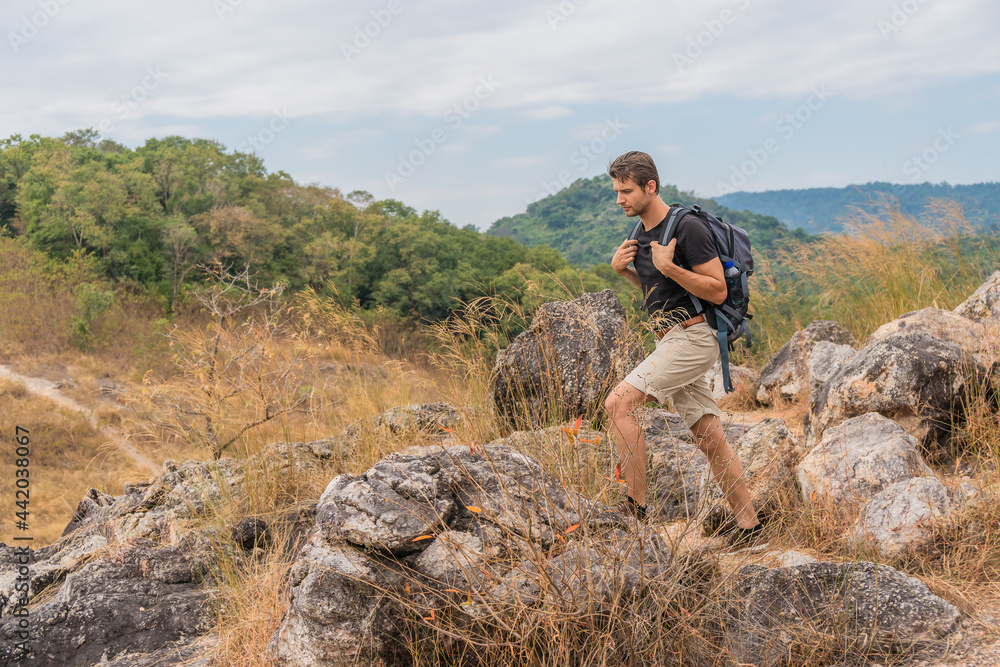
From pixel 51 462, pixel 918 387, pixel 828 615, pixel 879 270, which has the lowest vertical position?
pixel 51 462

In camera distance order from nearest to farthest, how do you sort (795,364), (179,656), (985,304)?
(179,656)
(985,304)
(795,364)

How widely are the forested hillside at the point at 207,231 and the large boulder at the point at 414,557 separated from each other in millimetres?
15740

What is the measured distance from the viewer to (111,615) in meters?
2.89

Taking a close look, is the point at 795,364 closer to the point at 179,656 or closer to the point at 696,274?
the point at 696,274

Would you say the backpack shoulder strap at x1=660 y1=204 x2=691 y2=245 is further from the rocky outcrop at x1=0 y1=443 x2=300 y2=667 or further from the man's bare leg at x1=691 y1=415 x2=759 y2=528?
the rocky outcrop at x1=0 y1=443 x2=300 y2=667

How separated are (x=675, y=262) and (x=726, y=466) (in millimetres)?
915

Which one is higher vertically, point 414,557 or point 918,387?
point 918,387

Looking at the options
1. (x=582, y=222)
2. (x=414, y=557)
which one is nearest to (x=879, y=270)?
(x=414, y=557)

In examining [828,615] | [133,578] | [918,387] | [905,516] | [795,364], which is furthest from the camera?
[795,364]

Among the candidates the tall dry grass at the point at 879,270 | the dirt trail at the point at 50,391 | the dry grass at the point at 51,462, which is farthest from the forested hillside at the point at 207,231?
the tall dry grass at the point at 879,270

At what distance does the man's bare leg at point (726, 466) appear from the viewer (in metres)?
2.80

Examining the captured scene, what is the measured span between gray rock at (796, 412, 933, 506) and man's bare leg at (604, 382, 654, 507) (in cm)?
91

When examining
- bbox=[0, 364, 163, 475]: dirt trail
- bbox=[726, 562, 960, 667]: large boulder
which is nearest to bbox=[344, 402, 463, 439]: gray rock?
bbox=[726, 562, 960, 667]: large boulder

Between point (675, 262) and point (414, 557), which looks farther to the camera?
point (675, 262)
